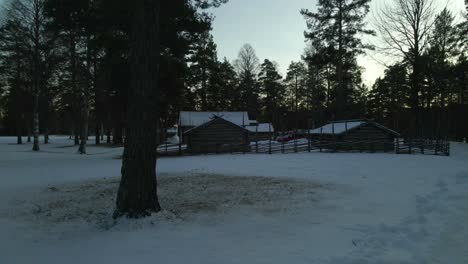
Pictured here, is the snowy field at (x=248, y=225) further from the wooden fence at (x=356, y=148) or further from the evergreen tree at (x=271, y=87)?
the evergreen tree at (x=271, y=87)

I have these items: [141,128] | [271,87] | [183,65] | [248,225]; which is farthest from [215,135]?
[271,87]

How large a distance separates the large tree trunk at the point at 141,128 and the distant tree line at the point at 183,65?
5.95m

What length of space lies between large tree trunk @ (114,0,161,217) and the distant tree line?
5948mm

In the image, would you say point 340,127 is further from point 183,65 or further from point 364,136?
point 183,65

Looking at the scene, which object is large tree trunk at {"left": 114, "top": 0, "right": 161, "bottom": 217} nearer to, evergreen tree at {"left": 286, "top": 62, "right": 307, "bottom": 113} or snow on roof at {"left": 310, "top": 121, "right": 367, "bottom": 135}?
snow on roof at {"left": 310, "top": 121, "right": 367, "bottom": 135}

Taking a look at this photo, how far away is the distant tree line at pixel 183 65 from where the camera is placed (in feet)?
70.5

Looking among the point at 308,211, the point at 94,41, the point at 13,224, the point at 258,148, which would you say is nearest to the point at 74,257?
the point at 13,224

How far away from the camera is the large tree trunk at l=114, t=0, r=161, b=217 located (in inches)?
246

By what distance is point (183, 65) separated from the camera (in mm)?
22938

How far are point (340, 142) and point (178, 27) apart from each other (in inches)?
608

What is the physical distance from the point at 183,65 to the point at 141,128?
56.8ft

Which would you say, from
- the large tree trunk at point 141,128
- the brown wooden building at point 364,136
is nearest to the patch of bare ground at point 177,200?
the large tree trunk at point 141,128

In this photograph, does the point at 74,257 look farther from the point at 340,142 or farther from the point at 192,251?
the point at 340,142

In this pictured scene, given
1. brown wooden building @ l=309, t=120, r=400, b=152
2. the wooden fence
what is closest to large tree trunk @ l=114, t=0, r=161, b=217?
the wooden fence
